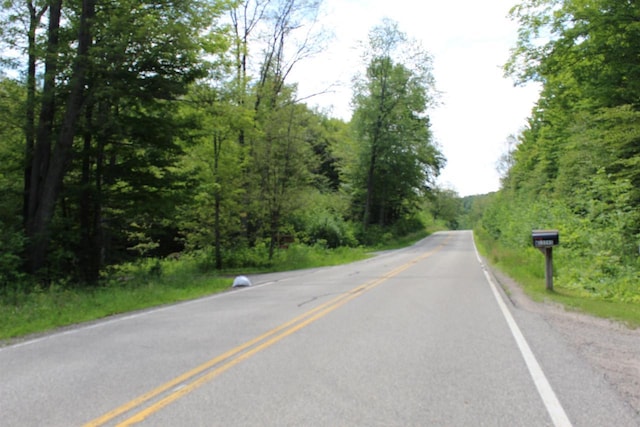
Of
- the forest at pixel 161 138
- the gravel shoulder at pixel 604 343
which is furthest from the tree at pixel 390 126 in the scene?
the gravel shoulder at pixel 604 343

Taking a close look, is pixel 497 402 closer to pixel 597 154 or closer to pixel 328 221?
pixel 597 154

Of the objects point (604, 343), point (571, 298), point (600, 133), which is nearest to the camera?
point (604, 343)

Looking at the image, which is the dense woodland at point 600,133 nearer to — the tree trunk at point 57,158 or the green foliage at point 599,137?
the green foliage at point 599,137

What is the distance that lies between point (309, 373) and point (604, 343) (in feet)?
14.3

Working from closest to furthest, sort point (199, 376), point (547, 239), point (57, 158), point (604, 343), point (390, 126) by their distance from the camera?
1. point (199, 376)
2. point (604, 343)
3. point (547, 239)
4. point (57, 158)
5. point (390, 126)

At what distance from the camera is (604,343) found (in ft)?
22.5

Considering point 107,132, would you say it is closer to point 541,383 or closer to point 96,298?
point 96,298

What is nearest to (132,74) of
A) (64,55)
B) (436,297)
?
(64,55)

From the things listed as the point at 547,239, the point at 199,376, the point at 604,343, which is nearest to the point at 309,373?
the point at 199,376

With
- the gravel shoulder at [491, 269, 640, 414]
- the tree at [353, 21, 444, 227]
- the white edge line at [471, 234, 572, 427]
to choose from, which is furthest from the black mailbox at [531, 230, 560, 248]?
the tree at [353, 21, 444, 227]

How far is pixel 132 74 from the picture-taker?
47.3 ft

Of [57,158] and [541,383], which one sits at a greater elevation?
[57,158]

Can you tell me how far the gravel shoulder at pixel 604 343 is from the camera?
5.04m

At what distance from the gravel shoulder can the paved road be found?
193mm
